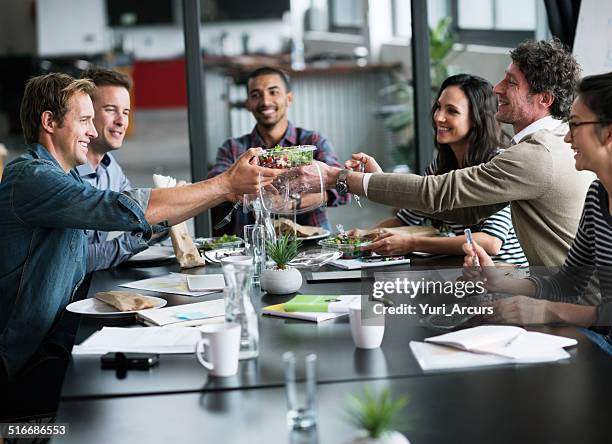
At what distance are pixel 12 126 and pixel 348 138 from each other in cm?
801

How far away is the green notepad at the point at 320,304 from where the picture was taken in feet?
7.62

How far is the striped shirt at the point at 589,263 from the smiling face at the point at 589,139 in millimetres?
134

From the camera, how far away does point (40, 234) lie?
2.74 metres

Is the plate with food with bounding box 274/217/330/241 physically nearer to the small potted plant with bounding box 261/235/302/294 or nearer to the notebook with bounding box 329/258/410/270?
the notebook with bounding box 329/258/410/270

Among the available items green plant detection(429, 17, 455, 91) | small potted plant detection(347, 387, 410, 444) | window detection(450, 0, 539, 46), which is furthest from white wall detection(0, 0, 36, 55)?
small potted plant detection(347, 387, 410, 444)

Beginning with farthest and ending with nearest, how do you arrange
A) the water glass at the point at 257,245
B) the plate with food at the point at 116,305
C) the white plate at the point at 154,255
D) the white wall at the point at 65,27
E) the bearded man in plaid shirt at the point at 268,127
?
the white wall at the point at 65,27, the bearded man in plaid shirt at the point at 268,127, the white plate at the point at 154,255, the water glass at the point at 257,245, the plate with food at the point at 116,305

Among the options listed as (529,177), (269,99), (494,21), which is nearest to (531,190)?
(529,177)

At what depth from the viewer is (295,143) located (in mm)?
4512

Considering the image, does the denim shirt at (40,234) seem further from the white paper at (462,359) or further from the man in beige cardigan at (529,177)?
the white paper at (462,359)

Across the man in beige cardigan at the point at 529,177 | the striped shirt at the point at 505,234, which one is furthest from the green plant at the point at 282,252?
the striped shirt at the point at 505,234

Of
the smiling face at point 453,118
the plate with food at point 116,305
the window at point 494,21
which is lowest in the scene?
the plate with food at point 116,305

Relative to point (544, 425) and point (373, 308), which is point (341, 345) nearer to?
point (373, 308)

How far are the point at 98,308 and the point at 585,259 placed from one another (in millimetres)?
1382

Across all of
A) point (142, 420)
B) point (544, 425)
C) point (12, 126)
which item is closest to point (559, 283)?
point (544, 425)
